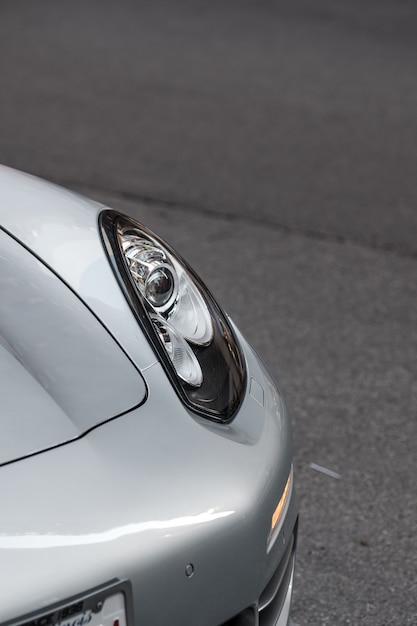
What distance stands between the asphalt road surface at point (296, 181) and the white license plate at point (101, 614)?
3.00 feet

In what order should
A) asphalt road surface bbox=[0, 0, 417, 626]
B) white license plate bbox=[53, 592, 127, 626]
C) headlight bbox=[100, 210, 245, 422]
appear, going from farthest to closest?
asphalt road surface bbox=[0, 0, 417, 626] → headlight bbox=[100, 210, 245, 422] → white license plate bbox=[53, 592, 127, 626]

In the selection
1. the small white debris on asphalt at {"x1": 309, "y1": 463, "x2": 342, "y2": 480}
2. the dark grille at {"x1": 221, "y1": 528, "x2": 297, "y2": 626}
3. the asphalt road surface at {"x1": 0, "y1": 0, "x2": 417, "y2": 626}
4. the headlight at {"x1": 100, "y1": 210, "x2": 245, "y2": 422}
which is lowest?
the asphalt road surface at {"x1": 0, "y1": 0, "x2": 417, "y2": 626}

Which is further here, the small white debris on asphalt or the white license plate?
the small white debris on asphalt

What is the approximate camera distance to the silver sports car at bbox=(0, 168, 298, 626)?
1.26 m

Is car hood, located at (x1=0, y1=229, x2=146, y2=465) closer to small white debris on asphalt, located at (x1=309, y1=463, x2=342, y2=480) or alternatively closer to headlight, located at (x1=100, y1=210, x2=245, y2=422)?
headlight, located at (x1=100, y1=210, x2=245, y2=422)

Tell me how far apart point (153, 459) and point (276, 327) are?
2.13 m

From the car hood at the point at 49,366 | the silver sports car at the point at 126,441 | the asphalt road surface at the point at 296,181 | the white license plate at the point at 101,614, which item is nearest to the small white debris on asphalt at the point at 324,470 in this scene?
the asphalt road surface at the point at 296,181

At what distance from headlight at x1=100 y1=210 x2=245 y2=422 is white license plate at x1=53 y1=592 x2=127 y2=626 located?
38 cm

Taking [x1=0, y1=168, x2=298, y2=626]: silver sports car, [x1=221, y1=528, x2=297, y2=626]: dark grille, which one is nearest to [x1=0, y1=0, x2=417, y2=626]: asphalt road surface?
[x1=221, y1=528, x2=297, y2=626]: dark grille

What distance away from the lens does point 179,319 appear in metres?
1.79

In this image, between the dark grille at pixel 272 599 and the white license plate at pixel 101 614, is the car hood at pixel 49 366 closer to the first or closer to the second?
the white license plate at pixel 101 614

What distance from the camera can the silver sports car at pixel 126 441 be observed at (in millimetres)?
1265

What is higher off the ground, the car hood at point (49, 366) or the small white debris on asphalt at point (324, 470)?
the car hood at point (49, 366)

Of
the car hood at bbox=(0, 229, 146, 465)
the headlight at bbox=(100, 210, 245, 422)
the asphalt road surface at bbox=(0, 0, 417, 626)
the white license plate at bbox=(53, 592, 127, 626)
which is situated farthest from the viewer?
the asphalt road surface at bbox=(0, 0, 417, 626)
